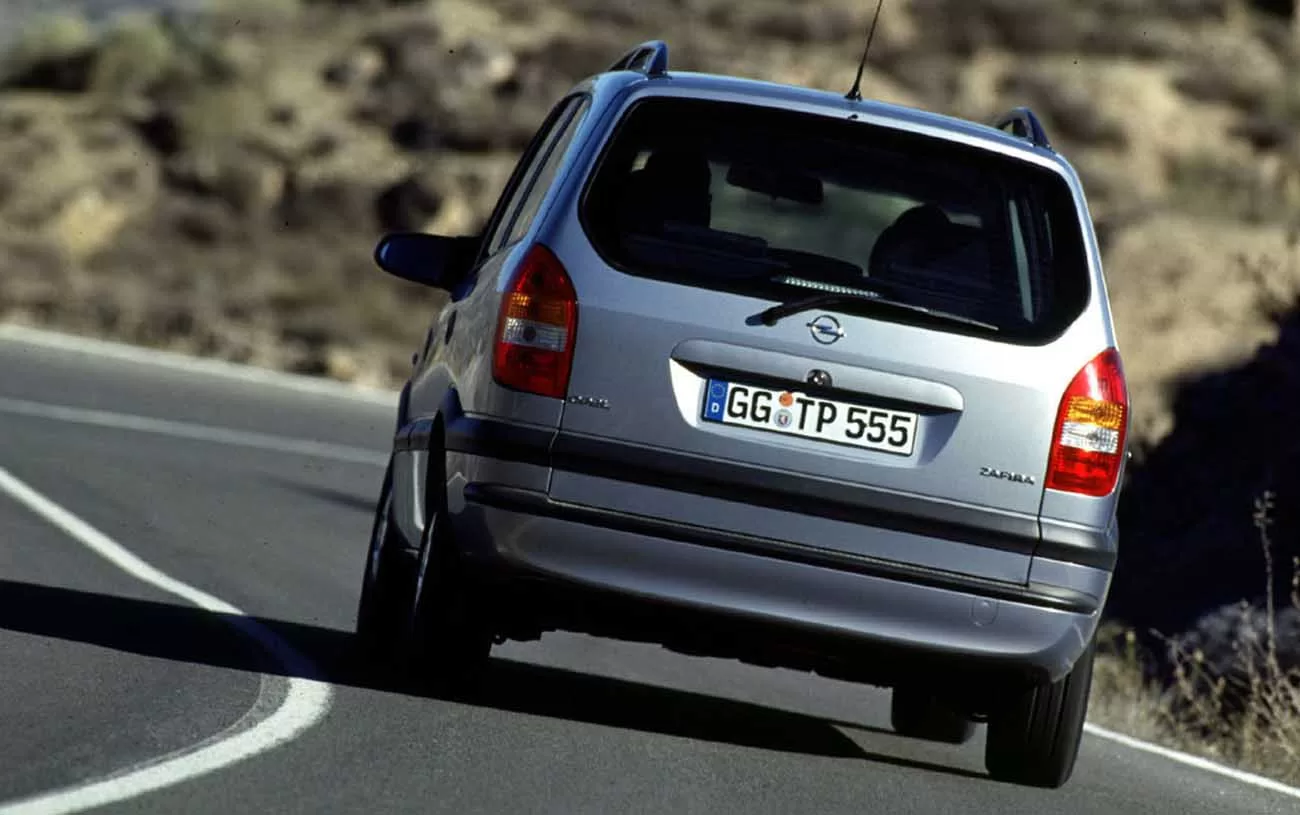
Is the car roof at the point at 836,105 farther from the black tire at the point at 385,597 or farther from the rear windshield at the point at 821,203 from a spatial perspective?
the black tire at the point at 385,597

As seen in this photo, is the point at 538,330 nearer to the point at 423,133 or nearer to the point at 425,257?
the point at 425,257

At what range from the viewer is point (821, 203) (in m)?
8.40

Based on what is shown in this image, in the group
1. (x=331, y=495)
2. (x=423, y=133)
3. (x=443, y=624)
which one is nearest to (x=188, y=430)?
(x=331, y=495)

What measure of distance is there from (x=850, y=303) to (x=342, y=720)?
70.7 inches

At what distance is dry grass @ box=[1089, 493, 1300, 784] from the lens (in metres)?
10.9

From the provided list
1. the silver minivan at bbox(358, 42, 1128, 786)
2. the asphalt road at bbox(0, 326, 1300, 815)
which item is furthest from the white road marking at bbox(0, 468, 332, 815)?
the silver minivan at bbox(358, 42, 1128, 786)

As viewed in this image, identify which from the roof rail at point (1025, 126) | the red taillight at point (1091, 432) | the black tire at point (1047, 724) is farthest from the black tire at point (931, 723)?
the red taillight at point (1091, 432)

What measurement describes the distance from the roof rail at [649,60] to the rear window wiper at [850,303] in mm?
964

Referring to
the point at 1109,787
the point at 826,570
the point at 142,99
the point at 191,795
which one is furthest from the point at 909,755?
the point at 142,99

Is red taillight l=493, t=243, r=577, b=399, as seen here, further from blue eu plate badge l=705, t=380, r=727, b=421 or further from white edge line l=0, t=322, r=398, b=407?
white edge line l=0, t=322, r=398, b=407

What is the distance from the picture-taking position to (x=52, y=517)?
14.5 metres

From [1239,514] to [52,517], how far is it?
240 inches

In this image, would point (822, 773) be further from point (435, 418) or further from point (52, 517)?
point (52, 517)

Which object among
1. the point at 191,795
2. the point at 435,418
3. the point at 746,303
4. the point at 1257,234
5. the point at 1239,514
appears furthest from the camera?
the point at 1257,234
